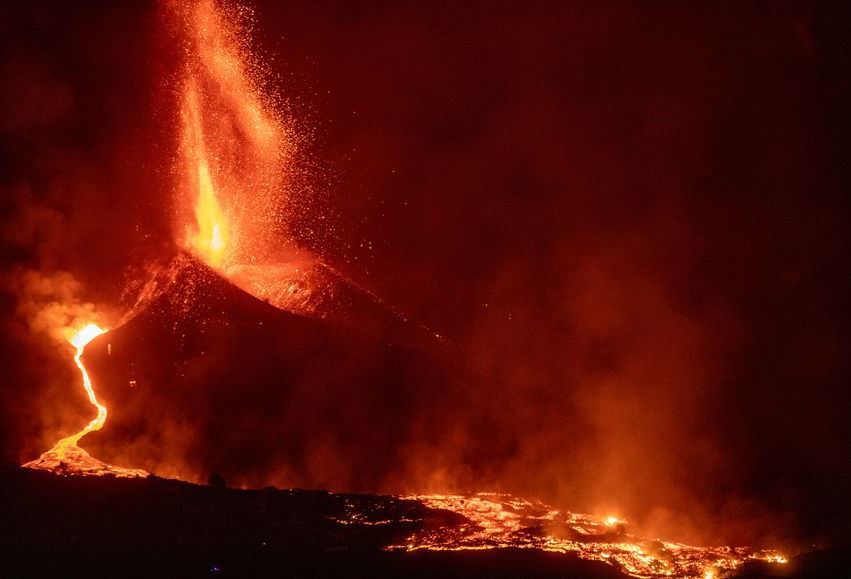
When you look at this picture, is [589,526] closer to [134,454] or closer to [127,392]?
[134,454]

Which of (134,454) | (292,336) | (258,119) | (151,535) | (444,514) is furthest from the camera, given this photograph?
(258,119)

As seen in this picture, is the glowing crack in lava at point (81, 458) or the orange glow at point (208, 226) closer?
the glowing crack in lava at point (81, 458)

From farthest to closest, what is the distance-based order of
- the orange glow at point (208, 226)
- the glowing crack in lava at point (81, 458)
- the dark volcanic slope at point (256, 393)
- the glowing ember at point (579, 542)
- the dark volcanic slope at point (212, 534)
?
1. the orange glow at point (208, 226)
2. the dark volcanic slope at point (256, 393)
3. the glowing crack in lava at point (81, 458)
4. the glowing ember at point (579, 542)
5. the dark volcanic slope at point (212, 534)

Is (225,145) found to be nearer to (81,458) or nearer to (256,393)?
(256,393)

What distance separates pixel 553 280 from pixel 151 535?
871 centimetres

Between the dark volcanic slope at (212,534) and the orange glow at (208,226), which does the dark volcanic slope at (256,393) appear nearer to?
the dark volcanic slope at (212,534)

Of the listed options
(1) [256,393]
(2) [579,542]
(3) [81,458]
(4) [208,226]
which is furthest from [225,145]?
(2) [579,542]

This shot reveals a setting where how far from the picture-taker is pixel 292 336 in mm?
10766

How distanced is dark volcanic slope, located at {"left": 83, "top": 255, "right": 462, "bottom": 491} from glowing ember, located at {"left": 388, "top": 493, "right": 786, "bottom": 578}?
253 cm

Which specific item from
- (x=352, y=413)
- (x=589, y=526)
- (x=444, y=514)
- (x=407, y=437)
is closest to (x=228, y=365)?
(x=352, y=413)

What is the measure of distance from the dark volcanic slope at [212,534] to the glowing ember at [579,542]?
8.3 inches

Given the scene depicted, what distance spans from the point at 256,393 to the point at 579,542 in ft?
17.5

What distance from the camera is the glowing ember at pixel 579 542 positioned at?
19.2 ft

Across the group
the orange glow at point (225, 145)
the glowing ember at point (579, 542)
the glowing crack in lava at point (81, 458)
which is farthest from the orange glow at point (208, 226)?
the glowing ember at point (579, 542)
